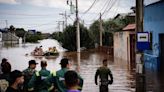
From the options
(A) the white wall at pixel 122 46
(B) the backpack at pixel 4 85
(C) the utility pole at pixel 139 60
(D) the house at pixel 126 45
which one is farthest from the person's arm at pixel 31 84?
(A) the white wall at pixel 122 46

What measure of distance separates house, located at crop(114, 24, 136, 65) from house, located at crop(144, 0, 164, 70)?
5.76 meters

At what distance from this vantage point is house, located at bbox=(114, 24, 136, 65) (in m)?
36.1

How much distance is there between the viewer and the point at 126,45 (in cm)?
3772

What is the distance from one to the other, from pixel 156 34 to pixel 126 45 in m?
10.0

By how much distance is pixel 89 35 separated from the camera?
209 feet

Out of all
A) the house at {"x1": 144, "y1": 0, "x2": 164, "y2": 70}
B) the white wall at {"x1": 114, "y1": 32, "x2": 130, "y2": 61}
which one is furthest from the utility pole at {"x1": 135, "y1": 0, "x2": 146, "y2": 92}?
the white wall at {"x1": 114, "y1": 32, "x2": 130, "y2": 61}

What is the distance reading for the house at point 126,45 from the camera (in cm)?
3612

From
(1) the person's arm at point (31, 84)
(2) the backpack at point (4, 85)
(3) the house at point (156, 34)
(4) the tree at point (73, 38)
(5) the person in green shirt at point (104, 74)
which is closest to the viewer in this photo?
(2) the backpack at point (4, 85)

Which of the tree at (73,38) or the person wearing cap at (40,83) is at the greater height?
the tree at (73,38)

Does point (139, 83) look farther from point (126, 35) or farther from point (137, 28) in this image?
point (126, 35)

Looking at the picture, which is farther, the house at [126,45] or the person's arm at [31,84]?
the house at [126,45]

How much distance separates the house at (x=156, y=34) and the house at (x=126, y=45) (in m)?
5.76

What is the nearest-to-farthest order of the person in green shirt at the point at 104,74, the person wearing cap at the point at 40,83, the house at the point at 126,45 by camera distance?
the person wearing cap at the point at 40,83 → the person in green shirt at the point at 104,74 → the house at the point at 126,45

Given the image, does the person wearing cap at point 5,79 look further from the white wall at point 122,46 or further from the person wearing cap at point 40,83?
the white wall at point 122,46
